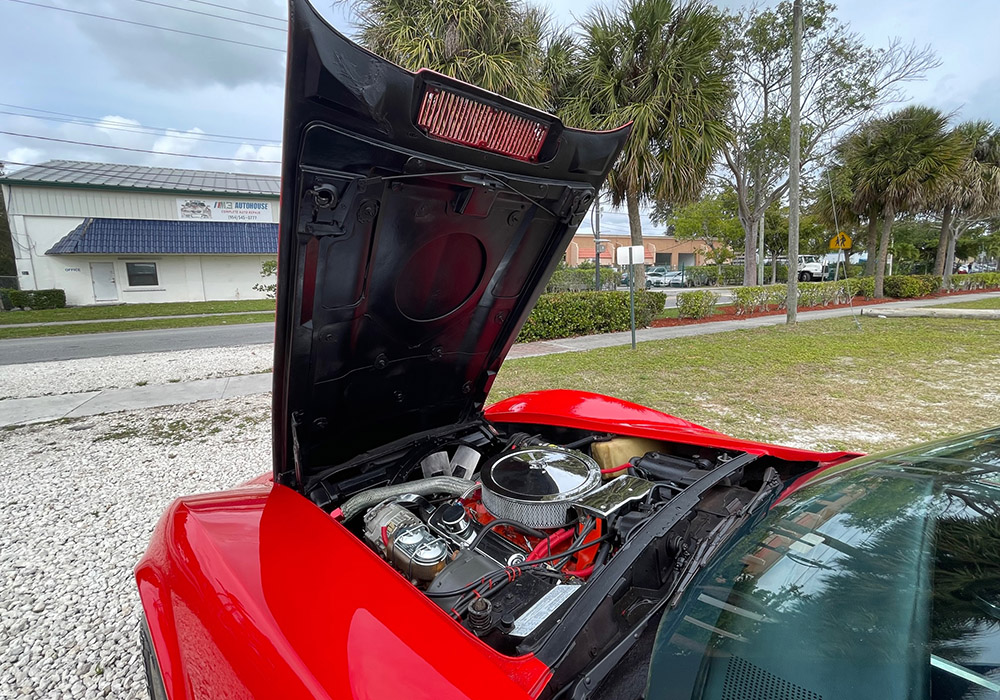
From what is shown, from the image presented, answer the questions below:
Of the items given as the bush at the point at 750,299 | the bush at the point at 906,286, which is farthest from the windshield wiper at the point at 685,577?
the bush at the point at 906,286

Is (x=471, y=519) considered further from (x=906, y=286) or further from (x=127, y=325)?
(x=906, y=286)

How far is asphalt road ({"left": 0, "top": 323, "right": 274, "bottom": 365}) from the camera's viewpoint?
9.22m

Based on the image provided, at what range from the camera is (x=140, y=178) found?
22.0 metres

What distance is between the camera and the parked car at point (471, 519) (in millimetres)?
898

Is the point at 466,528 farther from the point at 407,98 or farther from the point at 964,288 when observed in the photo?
the point at 964,288

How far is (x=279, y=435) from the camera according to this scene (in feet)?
5.29

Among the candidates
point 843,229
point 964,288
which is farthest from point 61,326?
point 964,288

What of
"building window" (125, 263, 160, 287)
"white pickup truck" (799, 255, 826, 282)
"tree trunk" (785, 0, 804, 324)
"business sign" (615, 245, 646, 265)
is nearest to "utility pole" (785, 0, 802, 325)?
"tree trunk" (785, 0, 804, 324)

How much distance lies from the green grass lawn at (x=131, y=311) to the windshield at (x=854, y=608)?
1911 cm

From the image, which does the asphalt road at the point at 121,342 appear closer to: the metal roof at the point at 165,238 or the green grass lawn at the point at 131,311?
the green grass lawn at the point at 131,311

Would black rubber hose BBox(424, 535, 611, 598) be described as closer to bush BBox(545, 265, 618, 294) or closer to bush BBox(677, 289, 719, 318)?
bush BBox(677, 289, 719, 318)

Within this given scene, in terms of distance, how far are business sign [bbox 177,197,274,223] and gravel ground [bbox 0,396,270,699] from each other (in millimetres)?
19618

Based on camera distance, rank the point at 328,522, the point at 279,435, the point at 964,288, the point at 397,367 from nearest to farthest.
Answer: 1. the point at 328,522
2. the point at 279,435
3. the point at 397,367
4. the point at 964,288

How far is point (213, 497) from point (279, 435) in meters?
0.34
